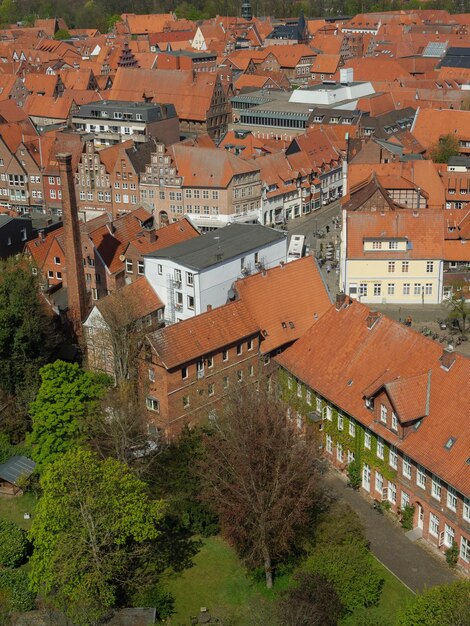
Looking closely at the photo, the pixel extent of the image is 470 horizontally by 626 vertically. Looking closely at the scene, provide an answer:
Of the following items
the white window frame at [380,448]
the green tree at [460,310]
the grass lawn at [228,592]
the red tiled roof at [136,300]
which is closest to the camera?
the grass lawn at [228,592]

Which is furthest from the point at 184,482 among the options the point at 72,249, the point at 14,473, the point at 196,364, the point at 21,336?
the point at 72,249

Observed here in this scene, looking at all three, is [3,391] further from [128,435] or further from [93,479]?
[93,479]

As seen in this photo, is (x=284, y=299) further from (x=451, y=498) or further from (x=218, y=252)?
(x=451, y=498)

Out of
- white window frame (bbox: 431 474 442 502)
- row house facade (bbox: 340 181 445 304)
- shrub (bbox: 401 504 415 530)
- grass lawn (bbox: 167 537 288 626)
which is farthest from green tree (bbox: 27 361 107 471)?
row house facade (bbox: 340 181 445 304)

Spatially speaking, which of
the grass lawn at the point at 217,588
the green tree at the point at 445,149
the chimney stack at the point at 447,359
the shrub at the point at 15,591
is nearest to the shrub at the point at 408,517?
the grass lawn at the point at 217,588

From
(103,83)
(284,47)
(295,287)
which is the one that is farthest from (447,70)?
(295,287)

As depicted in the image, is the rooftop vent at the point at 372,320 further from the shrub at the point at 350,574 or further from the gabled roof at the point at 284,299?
the shrub at the point at 350,574
